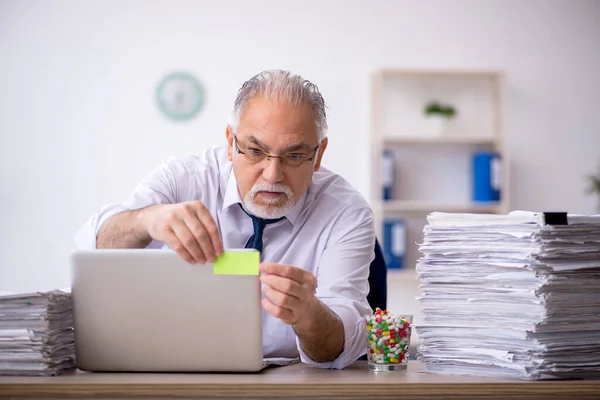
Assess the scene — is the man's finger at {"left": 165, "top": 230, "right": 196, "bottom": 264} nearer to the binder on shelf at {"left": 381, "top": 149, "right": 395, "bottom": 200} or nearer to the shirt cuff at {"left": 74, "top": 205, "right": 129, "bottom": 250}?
the shirt cuff at {"left": 74, "top": 205, "right": 129, "bottom": 250}

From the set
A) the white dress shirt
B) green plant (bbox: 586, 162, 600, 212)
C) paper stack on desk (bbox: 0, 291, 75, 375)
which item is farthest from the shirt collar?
green plant (bbox: 586, 162, 600, 212)

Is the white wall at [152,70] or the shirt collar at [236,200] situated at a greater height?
the white wall at [152,70]

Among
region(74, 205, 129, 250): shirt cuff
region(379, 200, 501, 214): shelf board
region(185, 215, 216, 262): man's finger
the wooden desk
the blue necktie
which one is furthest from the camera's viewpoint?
region(379, 200, 501, 214): shelf board

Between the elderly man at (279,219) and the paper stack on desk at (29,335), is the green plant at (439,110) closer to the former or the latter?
the elderly man at (279,219)

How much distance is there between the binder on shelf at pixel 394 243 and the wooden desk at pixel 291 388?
10.8ft

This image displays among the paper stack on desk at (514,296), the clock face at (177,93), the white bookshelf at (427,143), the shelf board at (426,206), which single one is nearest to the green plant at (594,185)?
the white bookshelf at (427,143)

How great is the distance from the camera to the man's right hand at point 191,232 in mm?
1335

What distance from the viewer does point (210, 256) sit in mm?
1337

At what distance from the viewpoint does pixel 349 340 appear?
1568 mm

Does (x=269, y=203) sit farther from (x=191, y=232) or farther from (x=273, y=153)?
(x=191, y=232)

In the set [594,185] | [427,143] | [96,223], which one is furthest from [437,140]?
[96,223]

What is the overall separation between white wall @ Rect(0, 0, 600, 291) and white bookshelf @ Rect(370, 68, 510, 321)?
0.13 m

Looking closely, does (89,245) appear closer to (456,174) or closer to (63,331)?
(63,331)

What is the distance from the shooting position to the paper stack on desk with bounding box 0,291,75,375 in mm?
1353
